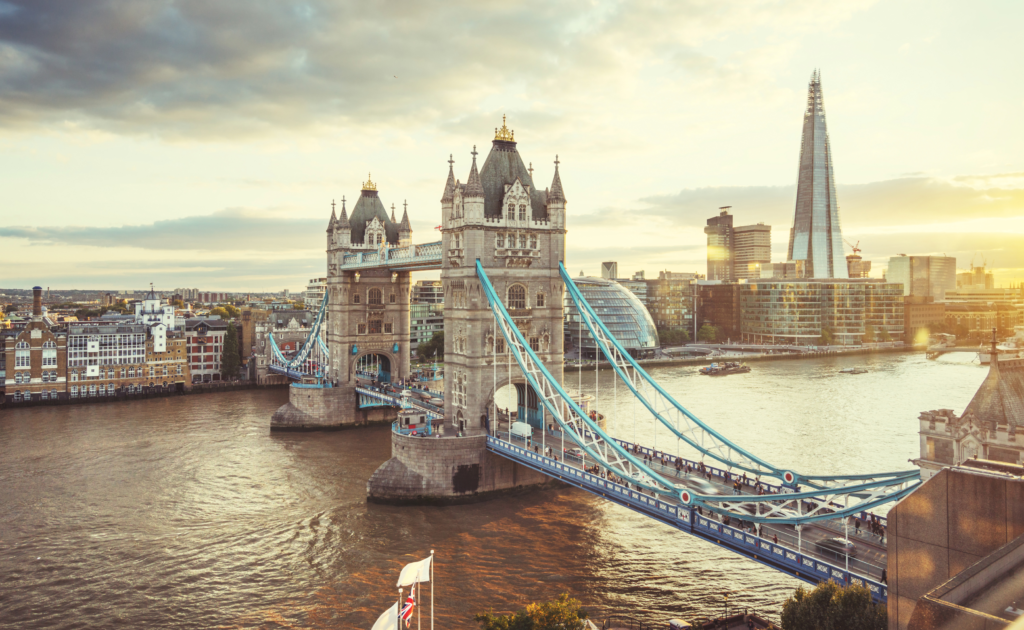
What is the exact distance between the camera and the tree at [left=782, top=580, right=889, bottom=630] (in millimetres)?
19734

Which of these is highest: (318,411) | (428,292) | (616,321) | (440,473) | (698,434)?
(428,292)

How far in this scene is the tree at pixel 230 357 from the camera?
96.6 meters

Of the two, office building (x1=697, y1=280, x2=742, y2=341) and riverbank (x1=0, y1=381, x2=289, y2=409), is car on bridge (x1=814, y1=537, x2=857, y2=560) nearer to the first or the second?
riverbank (x1=0, y1=381, x2=289, y2=409)

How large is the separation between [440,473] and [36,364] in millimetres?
67857

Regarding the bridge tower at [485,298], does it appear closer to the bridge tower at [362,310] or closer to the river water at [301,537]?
the river water at [301,537]

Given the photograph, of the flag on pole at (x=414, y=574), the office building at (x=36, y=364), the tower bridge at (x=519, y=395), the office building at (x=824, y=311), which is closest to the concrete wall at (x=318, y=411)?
the tower bridge at (x=519, y=395)

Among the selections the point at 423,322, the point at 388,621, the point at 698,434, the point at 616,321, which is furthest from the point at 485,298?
the point at 616,321

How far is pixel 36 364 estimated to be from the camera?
275 feet

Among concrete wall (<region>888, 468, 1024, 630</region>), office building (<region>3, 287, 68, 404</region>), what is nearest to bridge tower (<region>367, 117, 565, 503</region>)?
concrete wall (<region>888, 468, 1024, 630</region>)

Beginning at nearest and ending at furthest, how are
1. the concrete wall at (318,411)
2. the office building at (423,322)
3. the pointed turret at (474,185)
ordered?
the pointed turret at (474,185) < the concrete wall at (318,411) < the office building at (423,322)

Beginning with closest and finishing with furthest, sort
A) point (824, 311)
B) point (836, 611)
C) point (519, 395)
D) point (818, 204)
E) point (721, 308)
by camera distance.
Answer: point (836, 611), point (519, 395), point (824, 311), point (721, 308), point (818, 204)

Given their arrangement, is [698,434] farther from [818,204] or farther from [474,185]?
[818,204]

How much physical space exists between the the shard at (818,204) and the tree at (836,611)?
187570mm

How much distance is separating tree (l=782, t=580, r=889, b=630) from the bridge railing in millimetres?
1472
